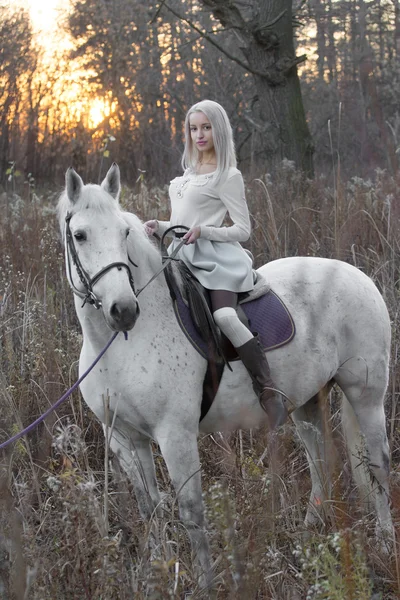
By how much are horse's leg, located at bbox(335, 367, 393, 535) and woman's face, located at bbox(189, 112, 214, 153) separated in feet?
4.47

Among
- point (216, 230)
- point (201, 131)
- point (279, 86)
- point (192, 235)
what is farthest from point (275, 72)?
point (192, 235)

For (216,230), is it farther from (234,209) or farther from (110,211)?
(110,211)

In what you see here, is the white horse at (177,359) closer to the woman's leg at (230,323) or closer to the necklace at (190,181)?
the woman's leg at (230,323)

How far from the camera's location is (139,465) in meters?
3.00

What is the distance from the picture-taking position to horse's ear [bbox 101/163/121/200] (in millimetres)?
2838

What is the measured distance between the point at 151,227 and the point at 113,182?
1.18 ft

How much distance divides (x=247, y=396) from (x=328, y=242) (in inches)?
119

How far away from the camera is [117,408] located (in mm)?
2848

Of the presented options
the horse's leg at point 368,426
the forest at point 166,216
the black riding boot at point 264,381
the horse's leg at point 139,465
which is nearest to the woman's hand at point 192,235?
the black riding boot at point 264,381

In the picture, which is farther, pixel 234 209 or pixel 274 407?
pixel 234 209

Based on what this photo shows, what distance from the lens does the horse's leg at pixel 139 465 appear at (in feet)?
9.89

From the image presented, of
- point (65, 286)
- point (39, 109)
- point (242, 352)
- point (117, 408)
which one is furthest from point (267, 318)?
point (39, 109)

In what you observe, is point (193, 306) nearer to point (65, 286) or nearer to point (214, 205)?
point (214, 205)

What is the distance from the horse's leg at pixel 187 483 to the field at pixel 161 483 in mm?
88
